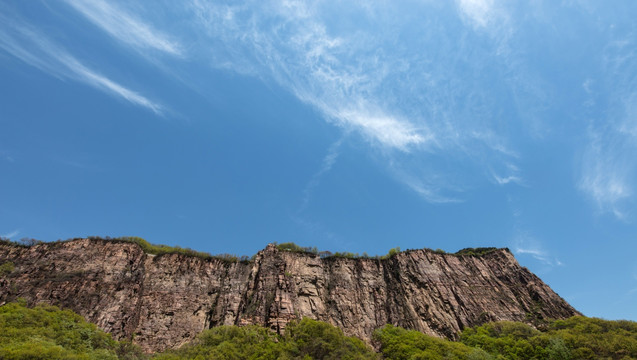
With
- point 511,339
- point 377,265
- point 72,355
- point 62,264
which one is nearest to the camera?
point 72,355

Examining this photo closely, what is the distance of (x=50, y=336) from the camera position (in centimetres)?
3359

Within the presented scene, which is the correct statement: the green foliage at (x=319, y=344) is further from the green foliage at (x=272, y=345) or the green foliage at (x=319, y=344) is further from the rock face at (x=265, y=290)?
the rock face at (x=265, y=290)

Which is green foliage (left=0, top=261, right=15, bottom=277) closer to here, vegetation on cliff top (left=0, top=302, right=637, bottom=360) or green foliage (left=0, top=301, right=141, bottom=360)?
green foliage (left=0, top=301, right=141, bottom=360)

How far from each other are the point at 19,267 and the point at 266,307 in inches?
1414

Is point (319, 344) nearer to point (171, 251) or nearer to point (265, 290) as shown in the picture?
point (265, 290)

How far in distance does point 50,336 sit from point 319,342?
30078 mm

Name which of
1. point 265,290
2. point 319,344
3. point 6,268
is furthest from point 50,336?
point 319,344

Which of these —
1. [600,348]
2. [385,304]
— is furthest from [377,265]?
[600,348]

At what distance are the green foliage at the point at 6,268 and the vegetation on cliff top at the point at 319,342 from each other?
7.05 m

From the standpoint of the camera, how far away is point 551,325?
46.1m

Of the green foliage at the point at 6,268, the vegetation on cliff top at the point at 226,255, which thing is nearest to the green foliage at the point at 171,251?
the vegetation on cliff top at the point at 226,255

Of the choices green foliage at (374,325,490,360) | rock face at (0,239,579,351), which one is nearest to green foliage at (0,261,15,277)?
rock face at (0,239,579,351)

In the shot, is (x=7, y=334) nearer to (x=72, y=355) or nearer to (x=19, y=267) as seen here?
(x=72, y=355)

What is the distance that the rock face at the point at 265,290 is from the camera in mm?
42844
